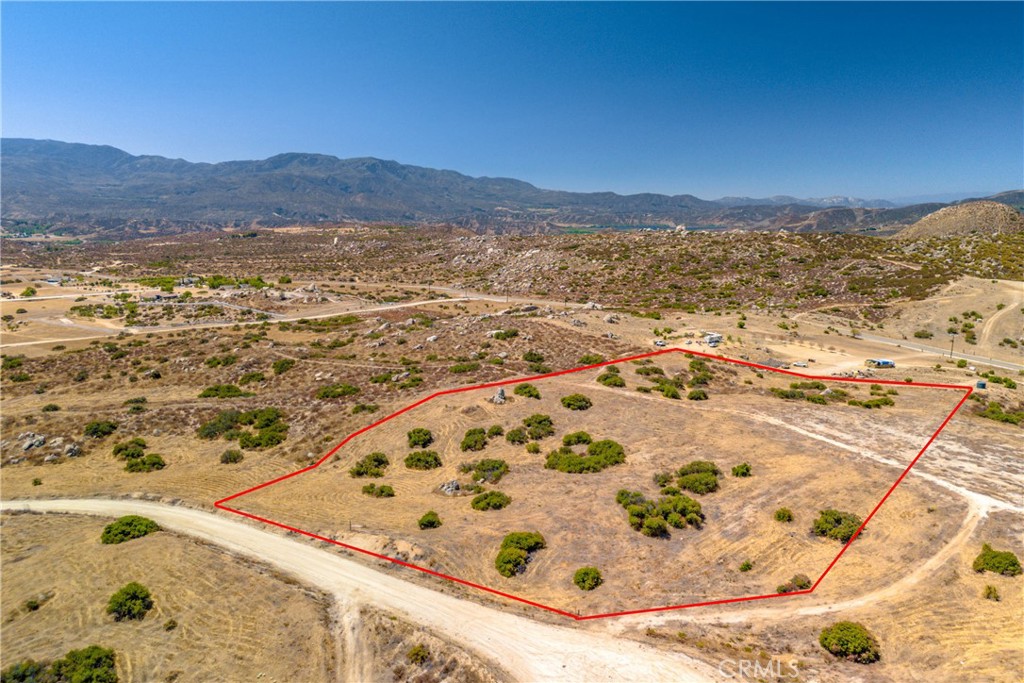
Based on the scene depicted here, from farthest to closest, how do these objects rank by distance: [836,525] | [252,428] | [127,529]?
Result: 1. [252,428]
2. [127,529]
3. [836,525]

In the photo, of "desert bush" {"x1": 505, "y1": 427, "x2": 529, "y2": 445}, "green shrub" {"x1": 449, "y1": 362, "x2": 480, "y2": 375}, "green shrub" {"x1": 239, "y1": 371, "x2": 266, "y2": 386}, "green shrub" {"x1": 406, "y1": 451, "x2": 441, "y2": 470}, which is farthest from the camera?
"green shrub" {"x1": 239, "y1": 371, "x2": 266, "y2": 386}

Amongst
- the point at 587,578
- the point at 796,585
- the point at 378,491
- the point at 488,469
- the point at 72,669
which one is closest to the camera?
the point at 72,669

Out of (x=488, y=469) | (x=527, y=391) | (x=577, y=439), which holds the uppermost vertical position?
(x=527, y=391)

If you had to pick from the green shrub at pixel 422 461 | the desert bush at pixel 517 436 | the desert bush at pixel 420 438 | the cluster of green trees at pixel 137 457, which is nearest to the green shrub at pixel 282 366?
the cluster of green trees at pixel 137 457

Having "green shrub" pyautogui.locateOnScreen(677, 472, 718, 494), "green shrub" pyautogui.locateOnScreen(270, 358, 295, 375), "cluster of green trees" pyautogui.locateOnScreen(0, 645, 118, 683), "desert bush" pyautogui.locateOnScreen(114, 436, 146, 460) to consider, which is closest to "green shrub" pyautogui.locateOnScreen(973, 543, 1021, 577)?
"green shrub" pyautogui.locateOnScreen(677, 472, 718, 494)

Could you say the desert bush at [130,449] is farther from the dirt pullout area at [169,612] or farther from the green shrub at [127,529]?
the green shrub at [127,529]

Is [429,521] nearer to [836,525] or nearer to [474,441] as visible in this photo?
[474,441]

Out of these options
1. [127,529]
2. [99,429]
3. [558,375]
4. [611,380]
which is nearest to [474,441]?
[558,375]

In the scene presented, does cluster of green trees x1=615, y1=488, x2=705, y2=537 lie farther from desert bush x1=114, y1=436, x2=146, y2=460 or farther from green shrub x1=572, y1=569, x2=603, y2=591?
desert bush x1=114, y1=436, x2=146, y2=460
